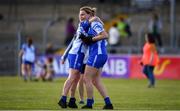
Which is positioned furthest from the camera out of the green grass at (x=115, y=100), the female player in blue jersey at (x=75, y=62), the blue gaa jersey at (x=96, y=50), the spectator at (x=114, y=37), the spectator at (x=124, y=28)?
the spectator at (x=124, y=28)

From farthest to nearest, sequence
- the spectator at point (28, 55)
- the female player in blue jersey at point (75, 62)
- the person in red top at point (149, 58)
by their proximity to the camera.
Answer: the spectator at point (28, 55) < the person in red top at point (149, 58) < the female player in blue jersey at point (75, 62)

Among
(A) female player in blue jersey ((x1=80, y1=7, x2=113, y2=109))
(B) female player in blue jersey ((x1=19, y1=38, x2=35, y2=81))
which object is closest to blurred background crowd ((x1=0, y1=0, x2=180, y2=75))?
(B) female player in blue jersey ((x1=19, y1=38, x2=35, y2=81))

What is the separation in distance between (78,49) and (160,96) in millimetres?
6081

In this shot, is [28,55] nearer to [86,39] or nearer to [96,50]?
[86,39]

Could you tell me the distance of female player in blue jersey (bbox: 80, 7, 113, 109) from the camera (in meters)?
19.0

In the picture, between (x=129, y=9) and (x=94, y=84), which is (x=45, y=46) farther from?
(x=94, y=84)

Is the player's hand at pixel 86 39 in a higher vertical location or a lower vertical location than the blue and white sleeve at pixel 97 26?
lower

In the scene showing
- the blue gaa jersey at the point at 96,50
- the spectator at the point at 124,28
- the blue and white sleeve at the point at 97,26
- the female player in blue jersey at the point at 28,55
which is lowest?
the female player in blue jersey at the point at 28,55

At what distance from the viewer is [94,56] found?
18953 mm

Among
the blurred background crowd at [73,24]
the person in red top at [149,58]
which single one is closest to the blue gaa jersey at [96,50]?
the person in red top at [149,58]

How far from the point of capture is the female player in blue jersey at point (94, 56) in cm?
1895

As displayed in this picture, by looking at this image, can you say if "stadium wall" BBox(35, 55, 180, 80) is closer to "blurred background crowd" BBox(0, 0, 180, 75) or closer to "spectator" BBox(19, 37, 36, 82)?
"blurred background crowd" BBox(0, 0, 180, 75)

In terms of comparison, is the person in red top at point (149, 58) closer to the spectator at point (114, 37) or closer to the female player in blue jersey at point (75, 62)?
the spectator at point (114, 37)

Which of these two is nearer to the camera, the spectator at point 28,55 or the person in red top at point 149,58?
the person in red top at point 149,58
